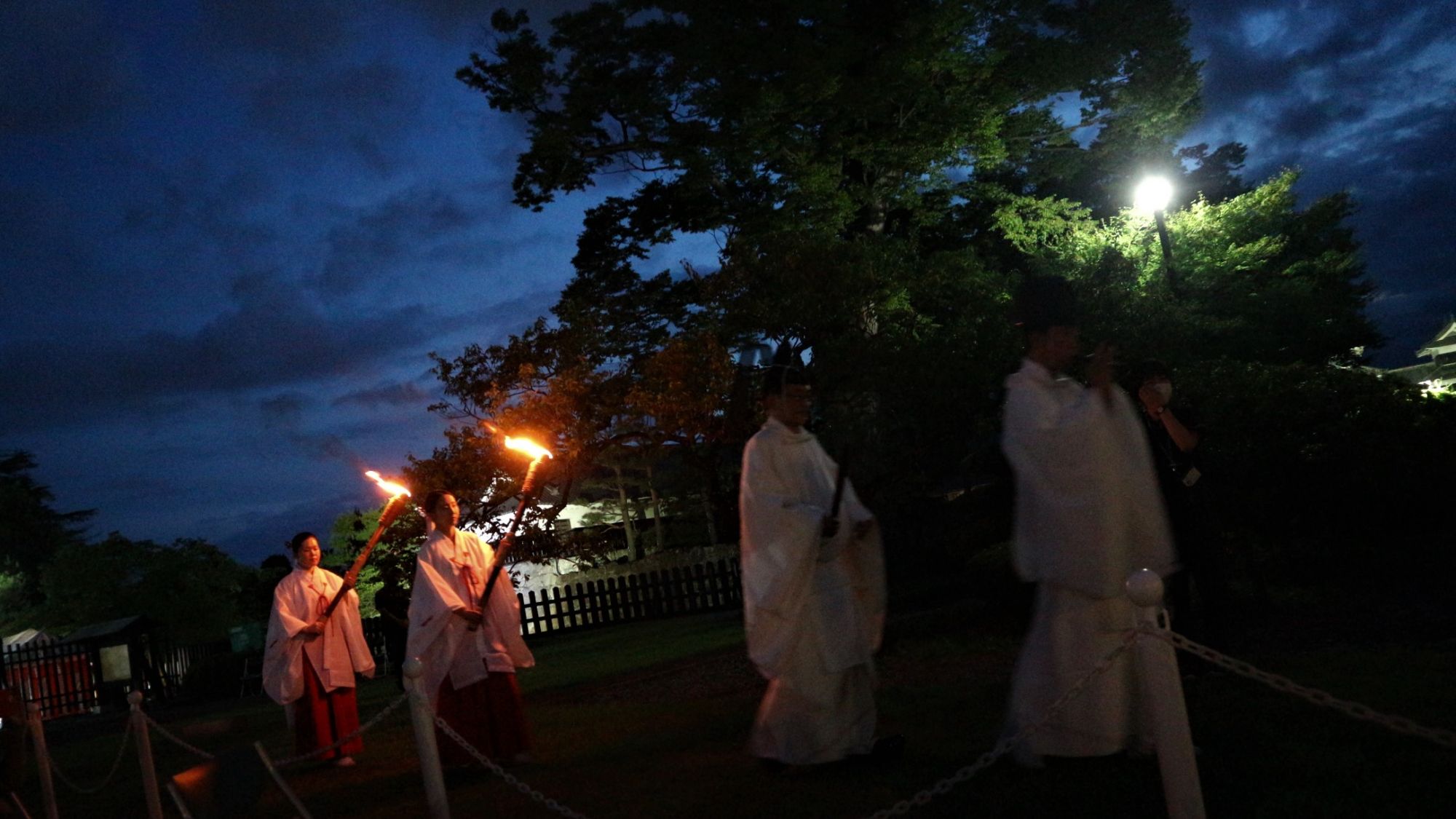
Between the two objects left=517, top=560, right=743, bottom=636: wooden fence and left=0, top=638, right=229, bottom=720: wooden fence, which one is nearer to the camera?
left=0, top=638, right=229, bottom=720: wooden fence

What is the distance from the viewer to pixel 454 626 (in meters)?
7.73

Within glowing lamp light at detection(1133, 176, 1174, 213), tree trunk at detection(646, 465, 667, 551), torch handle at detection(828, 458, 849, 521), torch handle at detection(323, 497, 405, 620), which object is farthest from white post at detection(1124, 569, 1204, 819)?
tree trunk at detection(646, 465, 667, 551)

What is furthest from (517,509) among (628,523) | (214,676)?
(214,676)

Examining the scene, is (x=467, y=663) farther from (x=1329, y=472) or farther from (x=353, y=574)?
(x=1329, y=472)

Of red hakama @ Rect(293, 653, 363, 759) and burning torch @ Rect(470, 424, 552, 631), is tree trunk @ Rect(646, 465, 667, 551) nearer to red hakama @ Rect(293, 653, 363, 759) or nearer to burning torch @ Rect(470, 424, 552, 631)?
red hakama @ Rect(293, 653, 363, 759)

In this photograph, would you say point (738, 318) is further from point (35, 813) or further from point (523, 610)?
point (523, 610)

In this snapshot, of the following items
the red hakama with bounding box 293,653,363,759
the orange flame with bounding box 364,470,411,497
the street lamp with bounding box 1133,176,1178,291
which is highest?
the street lamp with bounding box 1133,176,1178,291

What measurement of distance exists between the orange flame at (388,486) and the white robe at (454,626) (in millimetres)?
409

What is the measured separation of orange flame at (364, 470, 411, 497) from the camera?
8047 mm

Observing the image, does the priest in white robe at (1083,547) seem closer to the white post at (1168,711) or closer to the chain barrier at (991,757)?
the chain barrier at (991,757)

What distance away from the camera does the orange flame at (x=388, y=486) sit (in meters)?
8.05

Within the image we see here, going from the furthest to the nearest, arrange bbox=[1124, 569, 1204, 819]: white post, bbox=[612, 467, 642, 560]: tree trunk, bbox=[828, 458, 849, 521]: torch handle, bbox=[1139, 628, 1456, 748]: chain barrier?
1. bbox=[612, 467, 642, 560]: tree trunk
2. bbox=[828, 458, 849, 521]: torch handle
3. bbox=[1124, 569, 1204, 819]: white post
4. bbox=[1139, 628, 1456, 748]: chain barrier

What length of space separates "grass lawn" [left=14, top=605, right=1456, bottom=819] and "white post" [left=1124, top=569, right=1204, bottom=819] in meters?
0.90

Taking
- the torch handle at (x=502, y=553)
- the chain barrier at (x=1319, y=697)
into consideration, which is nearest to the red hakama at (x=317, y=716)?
the torch handle at (x=502, y=553)
